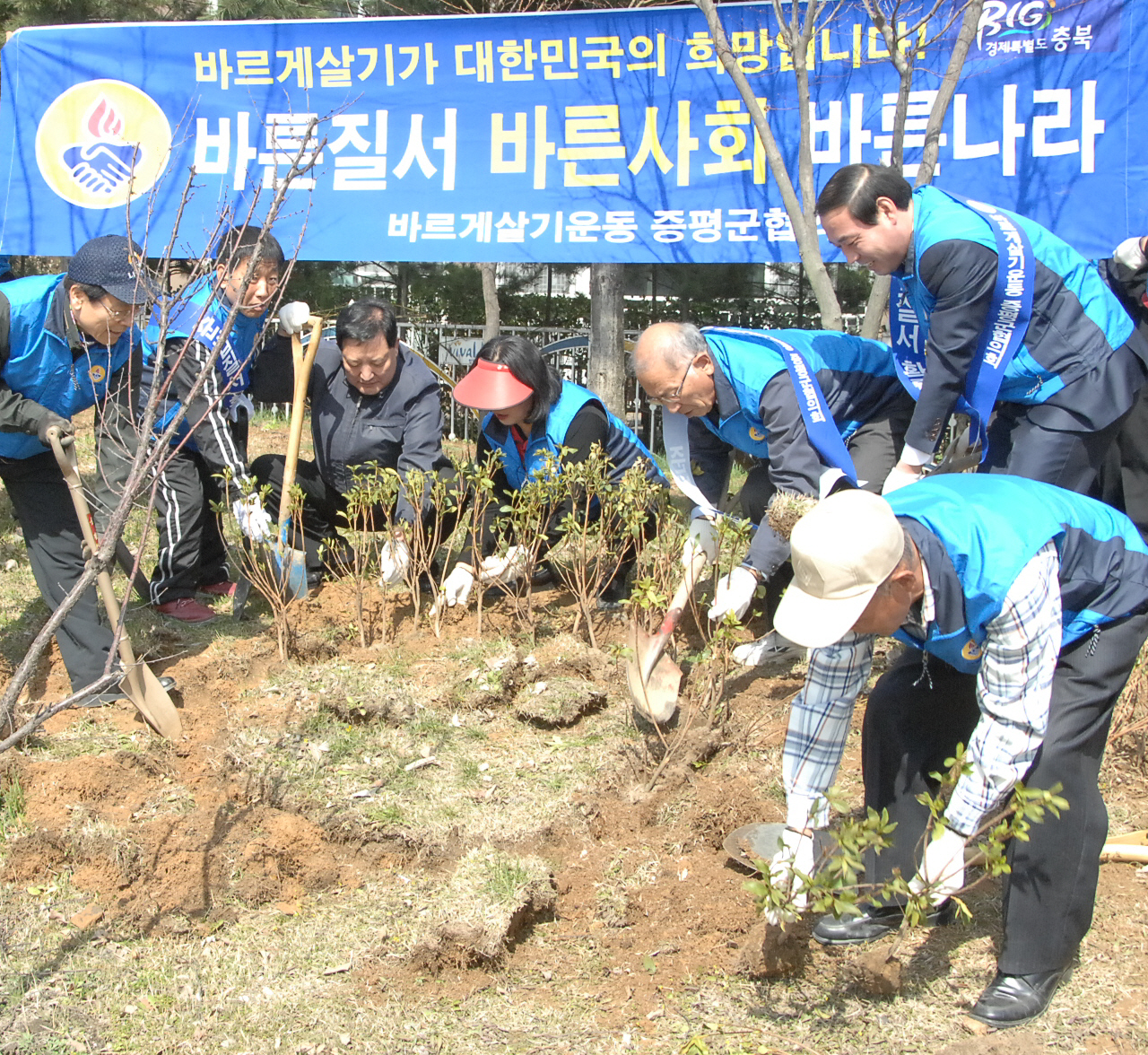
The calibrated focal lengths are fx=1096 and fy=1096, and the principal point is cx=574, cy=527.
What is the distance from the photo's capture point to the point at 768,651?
13.8ft

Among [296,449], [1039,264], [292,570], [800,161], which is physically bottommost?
[292,570]

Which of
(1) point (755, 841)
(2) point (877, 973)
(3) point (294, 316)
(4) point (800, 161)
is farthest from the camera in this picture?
(4) point (800, 161)

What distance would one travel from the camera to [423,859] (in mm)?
3033

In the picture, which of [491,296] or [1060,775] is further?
[491,296]

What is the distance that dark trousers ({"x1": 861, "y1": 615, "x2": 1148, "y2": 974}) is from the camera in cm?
221

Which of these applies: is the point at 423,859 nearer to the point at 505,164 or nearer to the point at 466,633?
the point at 466,633

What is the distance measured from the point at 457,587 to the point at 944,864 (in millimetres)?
2654

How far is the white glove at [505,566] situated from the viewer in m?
4.34

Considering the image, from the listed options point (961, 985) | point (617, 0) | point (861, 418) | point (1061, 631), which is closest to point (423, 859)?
point (961, 985)

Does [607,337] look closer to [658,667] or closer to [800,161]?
[800,161]

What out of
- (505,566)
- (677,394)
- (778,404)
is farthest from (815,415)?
(505,566)

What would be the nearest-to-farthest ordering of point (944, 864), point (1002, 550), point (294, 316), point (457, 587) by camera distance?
point (1002, 550), point (944, 864), point (457, 587), point (294, 316)

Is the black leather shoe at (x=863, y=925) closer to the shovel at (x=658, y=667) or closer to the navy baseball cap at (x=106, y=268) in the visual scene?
the shovel at (x=658, y=667)

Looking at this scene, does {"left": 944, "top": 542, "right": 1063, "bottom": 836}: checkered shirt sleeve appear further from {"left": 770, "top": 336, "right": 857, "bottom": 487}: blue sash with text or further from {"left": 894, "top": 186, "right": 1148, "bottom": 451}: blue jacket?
{"left": 770, "top": 336, "right": 857, "bottom": 487}: blue sash with text
